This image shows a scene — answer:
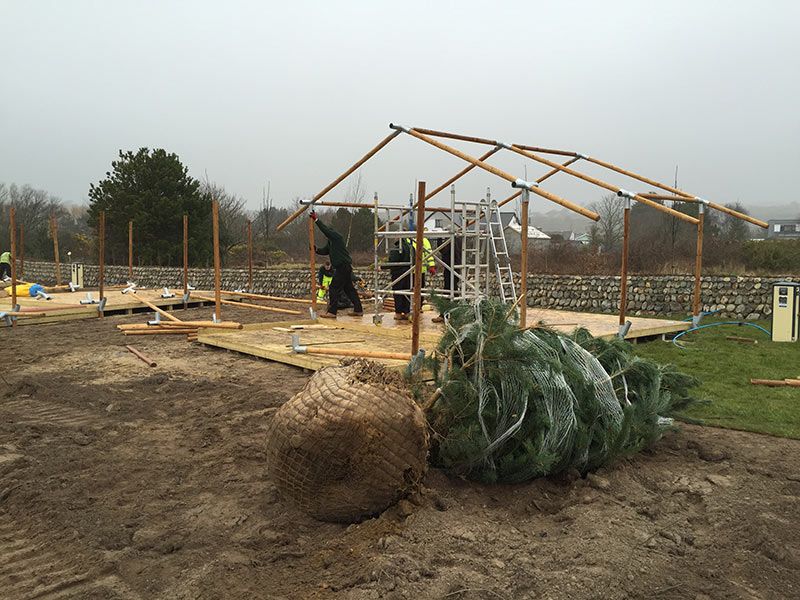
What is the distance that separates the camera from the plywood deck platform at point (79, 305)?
13766 mm

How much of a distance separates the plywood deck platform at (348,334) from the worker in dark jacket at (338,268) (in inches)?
11.1

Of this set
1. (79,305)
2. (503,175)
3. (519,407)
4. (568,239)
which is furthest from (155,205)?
(519,407)

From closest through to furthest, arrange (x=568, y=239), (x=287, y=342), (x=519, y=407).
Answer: (x=519, y=407)
(x=287, y=342)
(x=568, y=239)

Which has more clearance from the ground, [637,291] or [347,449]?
[637,291]

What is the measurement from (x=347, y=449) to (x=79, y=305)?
13262 millimetres

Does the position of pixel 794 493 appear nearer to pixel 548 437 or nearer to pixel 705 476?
pixel 705 476

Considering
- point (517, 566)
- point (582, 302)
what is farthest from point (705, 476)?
point (582, 302)

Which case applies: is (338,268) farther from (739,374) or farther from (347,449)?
(347,449)

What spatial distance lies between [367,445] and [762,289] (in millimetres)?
12806

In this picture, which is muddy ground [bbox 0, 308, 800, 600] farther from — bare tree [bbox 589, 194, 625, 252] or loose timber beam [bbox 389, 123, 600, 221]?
bare tree [bbox 589, 194, 625, 252]

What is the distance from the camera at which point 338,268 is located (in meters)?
11.1

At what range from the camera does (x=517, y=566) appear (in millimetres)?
3102

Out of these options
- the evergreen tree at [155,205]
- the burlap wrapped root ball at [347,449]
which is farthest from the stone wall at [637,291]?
the burlap wrapped root ball at [347,449]

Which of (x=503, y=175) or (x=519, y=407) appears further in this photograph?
(x=503, y=175)
